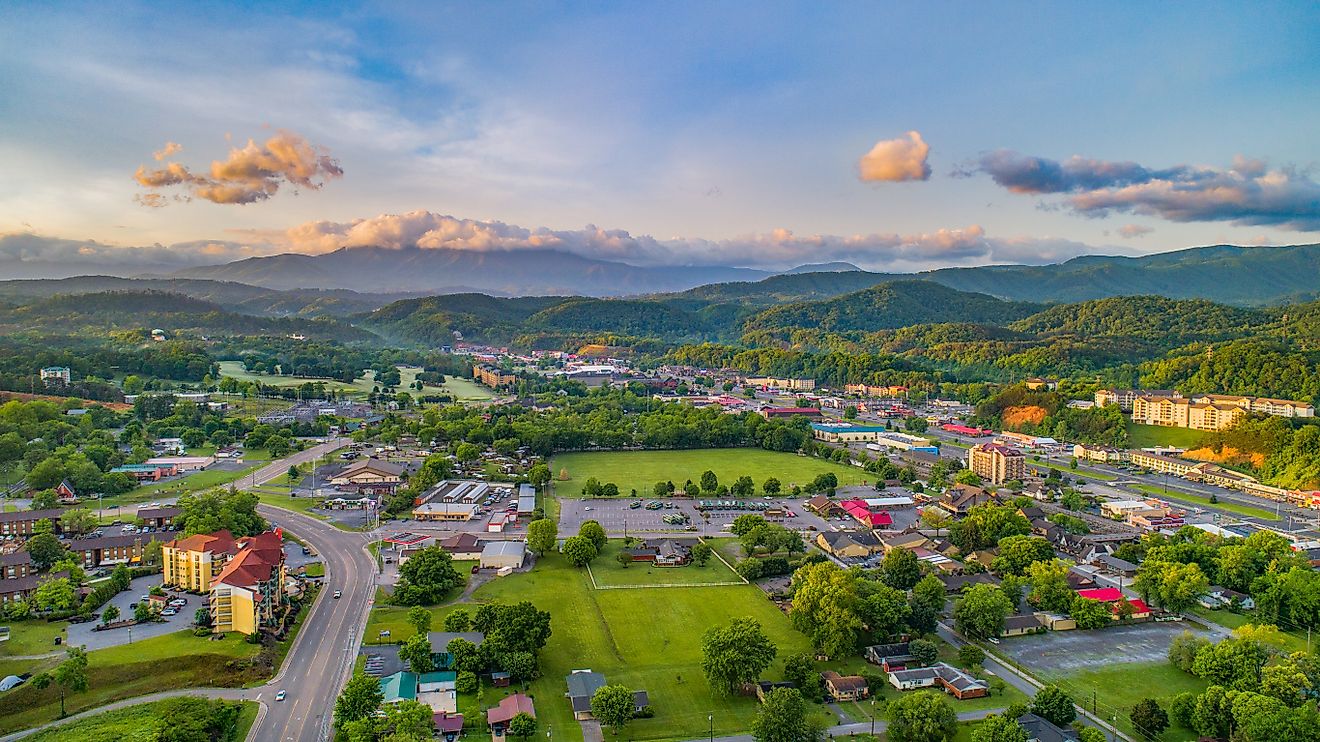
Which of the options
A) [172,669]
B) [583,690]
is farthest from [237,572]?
[583,690]

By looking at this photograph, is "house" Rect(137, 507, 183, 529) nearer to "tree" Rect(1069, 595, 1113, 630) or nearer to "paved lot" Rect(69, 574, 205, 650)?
"paved lot" Rect(69, 574, 205, 650)

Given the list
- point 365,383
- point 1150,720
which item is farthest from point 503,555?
point 365,383

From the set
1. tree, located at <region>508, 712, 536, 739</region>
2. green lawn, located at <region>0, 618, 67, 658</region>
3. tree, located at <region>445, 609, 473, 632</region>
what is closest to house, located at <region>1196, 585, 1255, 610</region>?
tree, located at <region>508, 712, 536, 739</region>

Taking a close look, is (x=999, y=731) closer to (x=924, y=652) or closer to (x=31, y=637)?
(x=924, y=652)

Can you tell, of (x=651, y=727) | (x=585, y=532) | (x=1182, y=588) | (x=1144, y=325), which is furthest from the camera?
(x=1144, y=325)

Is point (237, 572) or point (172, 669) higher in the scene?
point (237, 572)

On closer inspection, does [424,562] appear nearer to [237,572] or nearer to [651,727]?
[237,572]

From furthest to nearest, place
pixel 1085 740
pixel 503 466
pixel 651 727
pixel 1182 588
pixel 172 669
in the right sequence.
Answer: pixel 503 466
pixel 1182 588
pixel 172 669
pixel 651 727
pixel 1085 740
